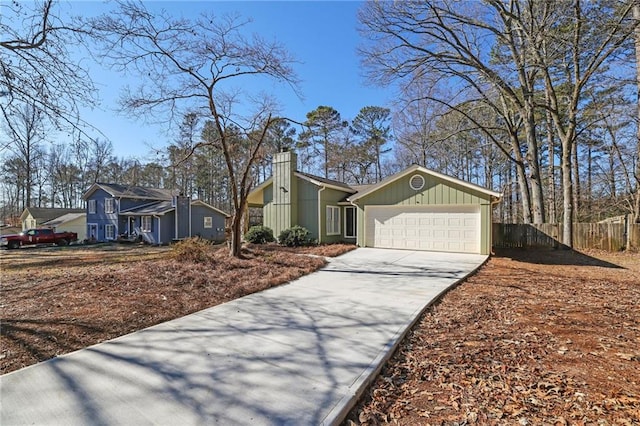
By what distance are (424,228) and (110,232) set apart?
23816 mm

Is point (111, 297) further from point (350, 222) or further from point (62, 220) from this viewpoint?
point (62, 220)

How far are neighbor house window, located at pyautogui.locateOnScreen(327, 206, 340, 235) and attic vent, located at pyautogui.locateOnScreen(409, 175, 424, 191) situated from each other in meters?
4.69

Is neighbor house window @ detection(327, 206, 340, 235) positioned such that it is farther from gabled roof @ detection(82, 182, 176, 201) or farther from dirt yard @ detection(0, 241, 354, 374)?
gabled roof @ detection(82, 182, 176, 201)

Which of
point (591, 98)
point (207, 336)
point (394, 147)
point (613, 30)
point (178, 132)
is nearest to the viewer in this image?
point (207, 336)

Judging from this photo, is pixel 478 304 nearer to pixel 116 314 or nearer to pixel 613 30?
pixel 116 314

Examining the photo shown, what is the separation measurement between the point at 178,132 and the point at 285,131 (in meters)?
16.6

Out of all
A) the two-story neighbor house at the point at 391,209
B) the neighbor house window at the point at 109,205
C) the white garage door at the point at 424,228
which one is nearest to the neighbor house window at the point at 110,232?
the neighbor house window at the point at 109,205

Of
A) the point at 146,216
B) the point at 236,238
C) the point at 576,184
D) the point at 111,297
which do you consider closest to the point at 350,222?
the point at 236,238

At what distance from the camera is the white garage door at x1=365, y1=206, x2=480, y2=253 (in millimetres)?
12078

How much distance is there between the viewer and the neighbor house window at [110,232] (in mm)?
24184

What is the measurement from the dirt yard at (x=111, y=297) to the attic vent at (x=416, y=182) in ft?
19.2

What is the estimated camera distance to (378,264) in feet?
32.6

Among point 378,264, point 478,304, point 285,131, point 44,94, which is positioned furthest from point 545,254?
point 285,131

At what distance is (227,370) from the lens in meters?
3.16
